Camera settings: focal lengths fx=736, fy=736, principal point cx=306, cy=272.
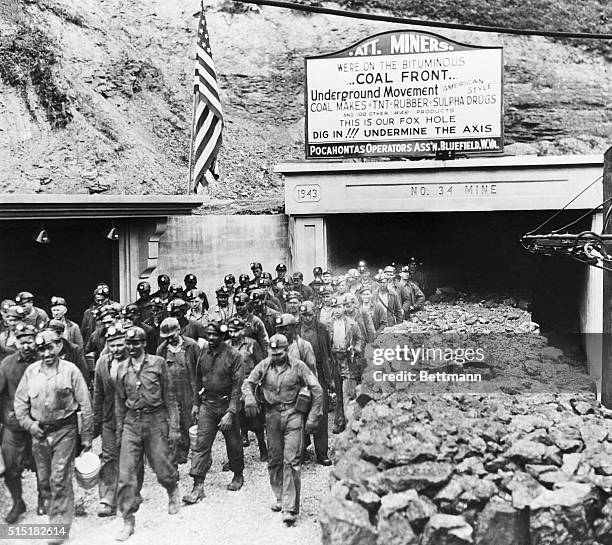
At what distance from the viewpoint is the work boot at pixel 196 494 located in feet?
20.1

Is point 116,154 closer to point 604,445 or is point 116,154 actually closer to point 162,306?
point 162,306

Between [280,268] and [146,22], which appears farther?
[146,22]

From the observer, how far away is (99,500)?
6.13 m

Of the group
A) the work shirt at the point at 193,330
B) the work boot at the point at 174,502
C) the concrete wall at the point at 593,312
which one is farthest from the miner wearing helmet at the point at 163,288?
the concrete wall at the point at 593,312

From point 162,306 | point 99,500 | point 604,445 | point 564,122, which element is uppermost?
point 564,122

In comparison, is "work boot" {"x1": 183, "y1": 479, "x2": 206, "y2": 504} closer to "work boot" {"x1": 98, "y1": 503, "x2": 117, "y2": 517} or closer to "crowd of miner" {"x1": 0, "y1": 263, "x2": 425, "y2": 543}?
"crowd of miner" {"x1": 0, "y1": 263, "x2": 425, "y2": 543}

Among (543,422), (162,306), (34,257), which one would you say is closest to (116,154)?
(34,257)

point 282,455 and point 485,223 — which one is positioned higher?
point 485,223

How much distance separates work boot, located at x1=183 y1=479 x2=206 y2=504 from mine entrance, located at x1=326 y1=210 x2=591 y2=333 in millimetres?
5731

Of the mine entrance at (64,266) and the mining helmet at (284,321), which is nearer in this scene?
the mining helmet at (284,321)

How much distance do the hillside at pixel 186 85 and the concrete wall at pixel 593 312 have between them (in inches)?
239

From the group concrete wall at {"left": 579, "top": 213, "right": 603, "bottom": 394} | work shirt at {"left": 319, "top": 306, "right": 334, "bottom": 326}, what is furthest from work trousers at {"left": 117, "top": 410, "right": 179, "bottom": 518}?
concrete wall at {"left": 579, "top": 213, "right": 603, "bottom": 394}

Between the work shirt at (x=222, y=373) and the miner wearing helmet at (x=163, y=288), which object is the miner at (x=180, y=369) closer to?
the work shirt at (x=222, y=373)

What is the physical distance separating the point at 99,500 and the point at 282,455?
1.57m
